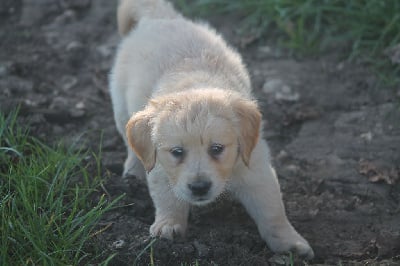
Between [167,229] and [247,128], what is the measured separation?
76cm

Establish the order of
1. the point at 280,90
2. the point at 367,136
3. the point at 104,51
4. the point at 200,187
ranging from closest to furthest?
the point at 200,187
the point at 367,136
the point at 280,90
the point at 104,51

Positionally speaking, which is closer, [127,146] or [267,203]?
[267,203]

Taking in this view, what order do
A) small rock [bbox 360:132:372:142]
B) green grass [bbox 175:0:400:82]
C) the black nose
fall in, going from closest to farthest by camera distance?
1. the black nose
2. small rock [bbox 360:132:372:142]
3. green grass [bbox 175:0:400:82]

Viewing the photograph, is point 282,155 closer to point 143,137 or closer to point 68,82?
point 143,137

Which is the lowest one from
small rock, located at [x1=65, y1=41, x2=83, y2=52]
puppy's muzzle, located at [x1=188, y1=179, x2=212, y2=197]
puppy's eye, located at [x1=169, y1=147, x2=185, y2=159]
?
small rock, located at [x1=65, y1=41, x2=83, y2=52]

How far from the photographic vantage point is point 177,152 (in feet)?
13.1

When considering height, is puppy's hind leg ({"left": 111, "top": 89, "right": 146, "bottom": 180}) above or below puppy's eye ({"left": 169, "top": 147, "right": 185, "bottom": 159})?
below

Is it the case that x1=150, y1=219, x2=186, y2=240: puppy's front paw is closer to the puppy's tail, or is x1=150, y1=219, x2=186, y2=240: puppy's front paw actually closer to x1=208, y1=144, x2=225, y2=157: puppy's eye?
x1=208, y1=144, x2=225, y2=157: puppy's eye

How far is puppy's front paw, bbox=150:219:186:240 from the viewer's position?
4.28 metres

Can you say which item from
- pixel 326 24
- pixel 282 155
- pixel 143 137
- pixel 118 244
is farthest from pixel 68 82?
pixel 118 244

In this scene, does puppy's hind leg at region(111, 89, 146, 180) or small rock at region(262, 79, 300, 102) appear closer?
puppy's hind leg at region(111, 89, 146, 180)

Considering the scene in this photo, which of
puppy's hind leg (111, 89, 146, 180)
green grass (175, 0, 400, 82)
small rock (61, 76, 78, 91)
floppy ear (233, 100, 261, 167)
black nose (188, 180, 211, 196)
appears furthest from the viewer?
small rock (61, 76, 78, 91)

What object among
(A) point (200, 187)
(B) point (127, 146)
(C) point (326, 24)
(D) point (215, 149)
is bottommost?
(B) point (127, 146)

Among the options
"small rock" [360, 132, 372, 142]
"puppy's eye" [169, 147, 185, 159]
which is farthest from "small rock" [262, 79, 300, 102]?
"puppy's eye" [169, 147, 185, 159]
